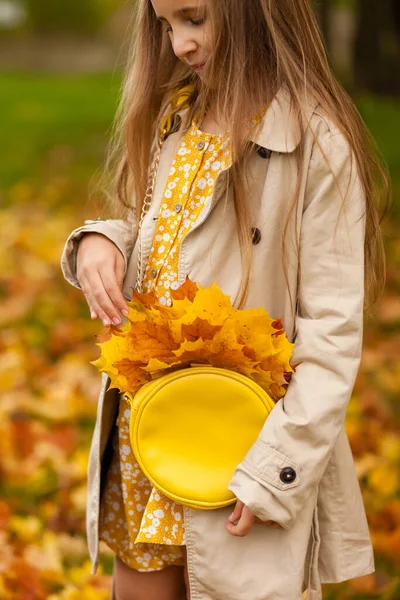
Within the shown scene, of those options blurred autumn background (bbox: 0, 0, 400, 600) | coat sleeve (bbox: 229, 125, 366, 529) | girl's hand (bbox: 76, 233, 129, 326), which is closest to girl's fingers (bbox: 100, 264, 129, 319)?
girl's hand (bbox: 76, 233, 129, 326)

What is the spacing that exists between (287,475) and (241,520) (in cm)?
12

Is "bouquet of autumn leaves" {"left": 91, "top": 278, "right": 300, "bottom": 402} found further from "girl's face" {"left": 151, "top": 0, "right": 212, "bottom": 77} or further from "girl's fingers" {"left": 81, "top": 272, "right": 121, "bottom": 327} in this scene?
"girl's face" {"left": 151, "top": 0, "right": 212, "bottom": 77}

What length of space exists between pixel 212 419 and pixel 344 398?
26cm

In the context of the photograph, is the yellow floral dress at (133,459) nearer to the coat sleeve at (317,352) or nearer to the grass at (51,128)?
the coat sleeve at (317,352)

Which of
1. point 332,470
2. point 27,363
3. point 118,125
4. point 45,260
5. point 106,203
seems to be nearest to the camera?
point 332,470

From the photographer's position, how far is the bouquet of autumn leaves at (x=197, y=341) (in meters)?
1.71

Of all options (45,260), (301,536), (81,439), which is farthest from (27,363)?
(301,536)

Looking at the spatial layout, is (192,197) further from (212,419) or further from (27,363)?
(27,363)

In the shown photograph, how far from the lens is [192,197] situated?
6.36 ft

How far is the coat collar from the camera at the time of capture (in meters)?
1.78

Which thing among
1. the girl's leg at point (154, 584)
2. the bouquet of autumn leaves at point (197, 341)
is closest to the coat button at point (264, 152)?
the bouquet of autumn leaves at point (197, 341)

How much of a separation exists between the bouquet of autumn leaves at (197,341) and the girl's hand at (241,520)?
226mm

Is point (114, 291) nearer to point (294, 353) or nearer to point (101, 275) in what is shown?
point (101, 275)

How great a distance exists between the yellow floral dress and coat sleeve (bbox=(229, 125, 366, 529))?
203 mm
